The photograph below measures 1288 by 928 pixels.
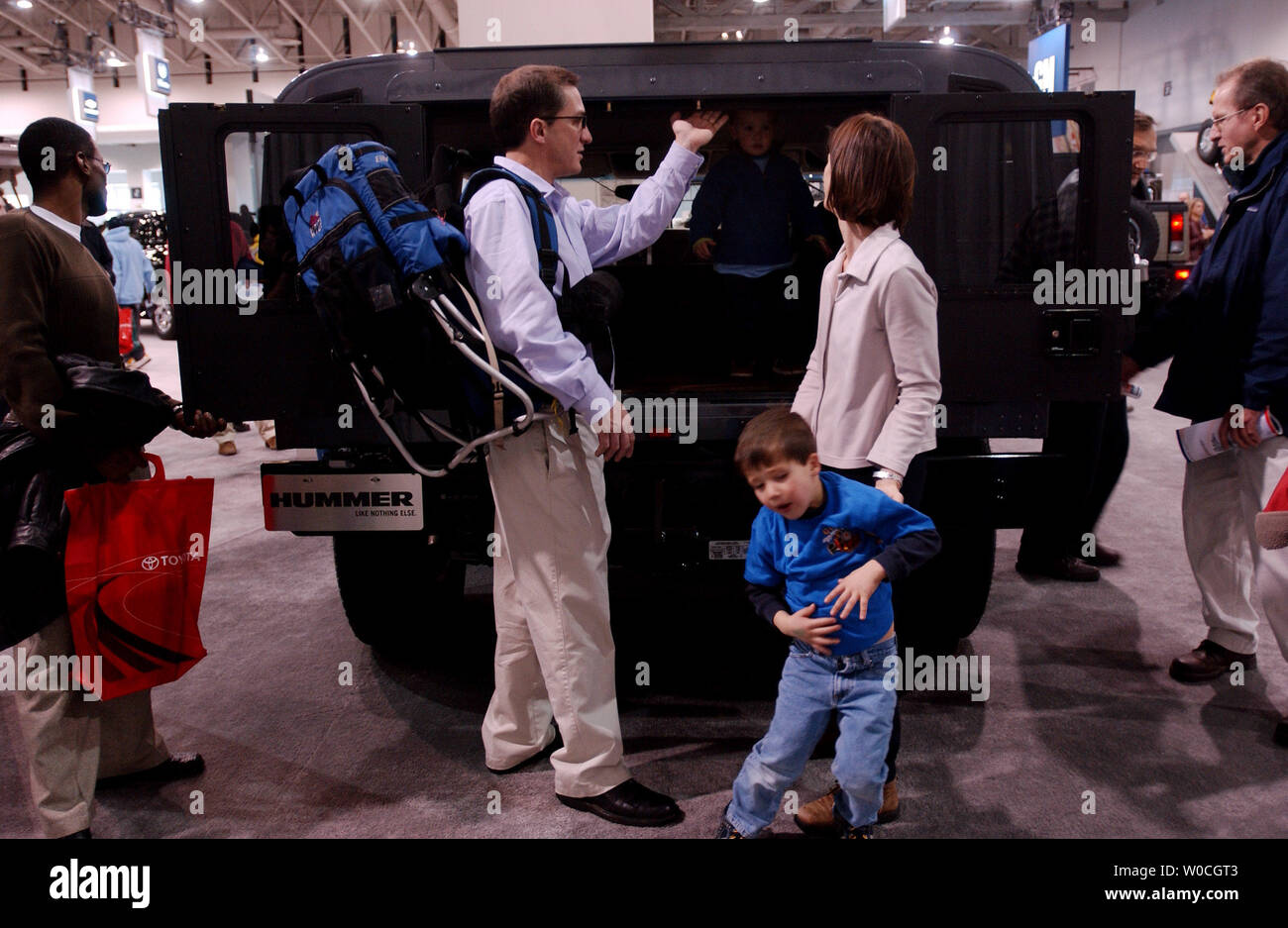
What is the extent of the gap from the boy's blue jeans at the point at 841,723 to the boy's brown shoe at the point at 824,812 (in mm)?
218

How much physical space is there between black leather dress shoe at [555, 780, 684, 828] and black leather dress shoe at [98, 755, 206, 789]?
1104 millimetres

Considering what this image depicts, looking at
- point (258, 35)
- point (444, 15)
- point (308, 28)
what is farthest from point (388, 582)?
point (258, 35)

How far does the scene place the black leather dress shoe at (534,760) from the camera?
110 inches

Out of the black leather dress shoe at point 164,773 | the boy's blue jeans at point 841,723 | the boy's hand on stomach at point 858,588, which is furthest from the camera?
the black leather dress shoe at point 164,773

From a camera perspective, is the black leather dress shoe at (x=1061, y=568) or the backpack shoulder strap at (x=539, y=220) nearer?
the backpack shoulder strap at (x=539, y=220)

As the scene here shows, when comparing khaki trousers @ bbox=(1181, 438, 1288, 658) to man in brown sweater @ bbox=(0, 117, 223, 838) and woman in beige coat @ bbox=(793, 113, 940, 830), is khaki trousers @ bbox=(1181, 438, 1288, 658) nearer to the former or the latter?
woman in beige coat @ bbox=(793, 113, 940, 830)

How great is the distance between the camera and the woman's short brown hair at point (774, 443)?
1983 mm

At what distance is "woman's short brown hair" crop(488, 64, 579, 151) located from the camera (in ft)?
7.73

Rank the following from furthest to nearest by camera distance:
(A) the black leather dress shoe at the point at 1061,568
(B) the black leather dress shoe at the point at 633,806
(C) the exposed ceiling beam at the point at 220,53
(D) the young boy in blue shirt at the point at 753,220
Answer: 1. (C) the exposed ceiling beam at the point at 220,53
2. (A) the black leather dress shoe at the point at 1061,568
3. (D) the young boy in blue shirt at the point at 753,220
4. (B) the black leather dress shoe at the point at 633,806

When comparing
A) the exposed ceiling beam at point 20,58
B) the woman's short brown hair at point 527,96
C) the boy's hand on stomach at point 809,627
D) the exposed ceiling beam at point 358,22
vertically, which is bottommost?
the boy's hand on stomach at point 809,627

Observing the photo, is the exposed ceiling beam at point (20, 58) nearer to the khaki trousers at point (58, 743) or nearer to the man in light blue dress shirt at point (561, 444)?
the khaki trousers at point (58, 743)

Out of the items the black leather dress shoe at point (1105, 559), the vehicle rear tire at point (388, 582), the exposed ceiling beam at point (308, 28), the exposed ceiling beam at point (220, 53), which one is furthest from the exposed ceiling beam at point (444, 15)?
the vehicle rear tire at point (388, 582)

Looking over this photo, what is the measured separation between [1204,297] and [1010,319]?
90cm

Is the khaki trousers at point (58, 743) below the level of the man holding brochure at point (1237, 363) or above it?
below
